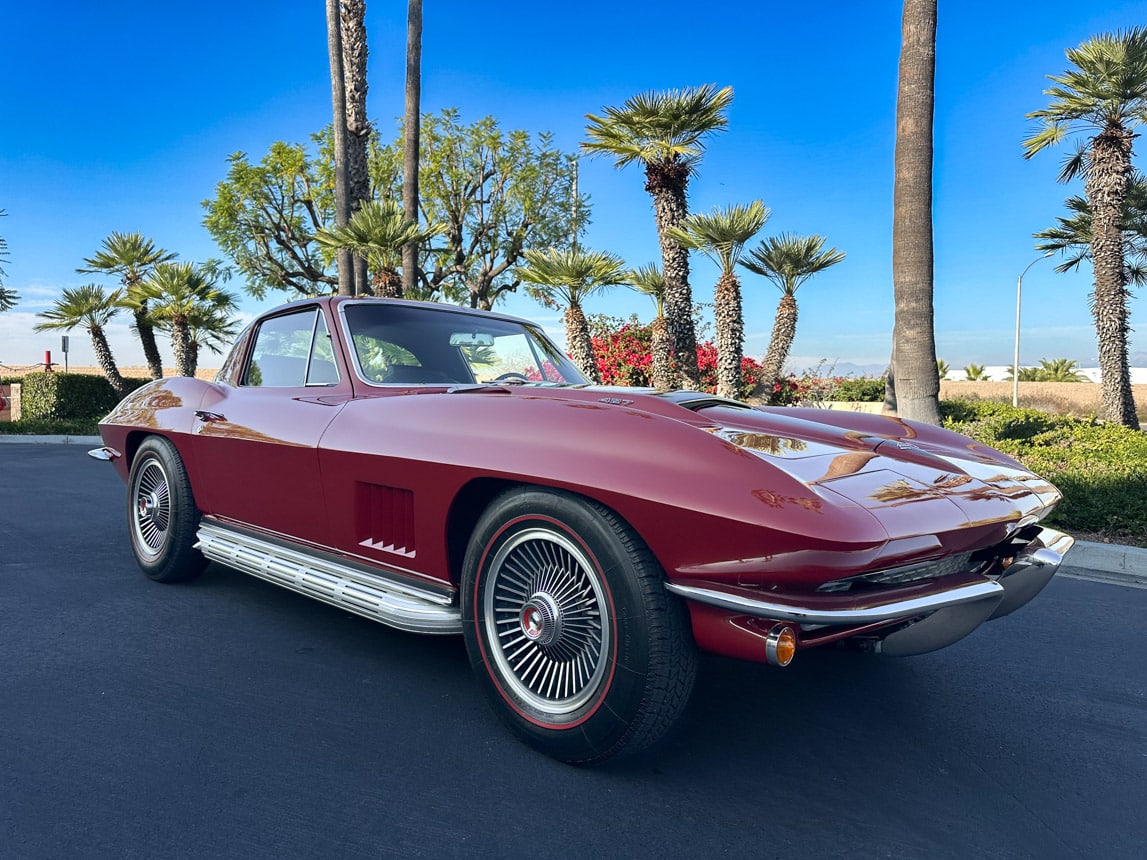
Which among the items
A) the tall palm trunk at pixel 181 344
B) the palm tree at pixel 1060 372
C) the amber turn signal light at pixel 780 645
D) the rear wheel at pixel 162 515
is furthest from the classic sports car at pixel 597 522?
the palm tree at pixel 1060 372

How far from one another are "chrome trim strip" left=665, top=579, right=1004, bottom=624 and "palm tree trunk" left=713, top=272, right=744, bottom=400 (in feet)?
41.0

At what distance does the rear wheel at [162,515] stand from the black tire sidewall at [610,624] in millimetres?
2254

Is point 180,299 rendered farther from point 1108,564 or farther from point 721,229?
point 1108,564

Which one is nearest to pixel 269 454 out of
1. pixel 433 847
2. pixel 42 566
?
pixel 433 847

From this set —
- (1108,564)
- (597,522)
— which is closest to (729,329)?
(1108,564)

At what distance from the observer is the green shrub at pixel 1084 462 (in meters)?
6.43

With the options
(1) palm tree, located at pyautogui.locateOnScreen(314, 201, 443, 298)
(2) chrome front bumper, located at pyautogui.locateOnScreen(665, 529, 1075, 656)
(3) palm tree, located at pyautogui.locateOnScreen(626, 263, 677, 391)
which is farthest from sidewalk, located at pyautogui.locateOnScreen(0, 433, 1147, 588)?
(1) palm tree, located at pyautogui.locateOnScreen(314, 201, 443, 298)

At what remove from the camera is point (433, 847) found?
76.1 inches

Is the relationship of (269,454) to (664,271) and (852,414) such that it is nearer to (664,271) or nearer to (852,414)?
(852,414)

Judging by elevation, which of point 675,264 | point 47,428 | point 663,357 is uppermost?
point 675,264

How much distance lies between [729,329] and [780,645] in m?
12.9

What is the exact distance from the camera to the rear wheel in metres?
4.09

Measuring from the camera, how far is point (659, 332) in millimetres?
14508

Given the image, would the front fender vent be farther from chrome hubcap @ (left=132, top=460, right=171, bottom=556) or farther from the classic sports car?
chrome hubcap @ (left=132, top=460, right=171, bottom=556)
